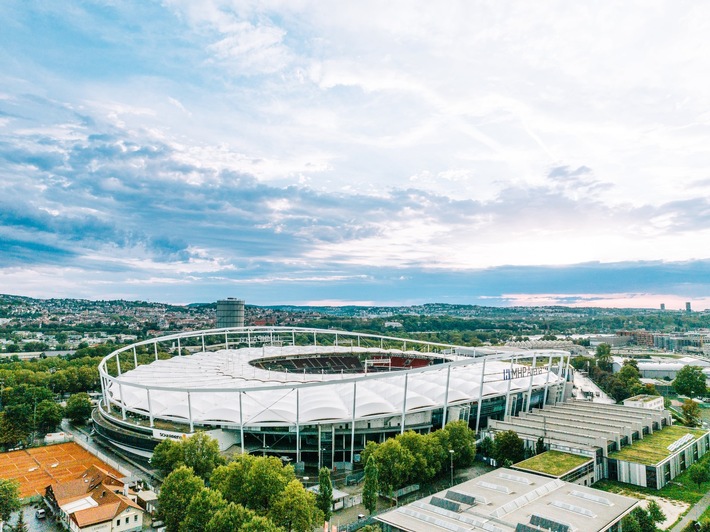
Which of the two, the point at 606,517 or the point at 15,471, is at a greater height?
the point at 606,517

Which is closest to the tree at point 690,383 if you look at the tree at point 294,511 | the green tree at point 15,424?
the tree at point 294,511

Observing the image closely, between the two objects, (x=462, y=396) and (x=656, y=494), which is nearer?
(x=656, y=494)

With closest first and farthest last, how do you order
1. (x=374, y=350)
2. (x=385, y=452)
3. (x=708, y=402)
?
1. (x=385, y=452)
2. (x=708, y=402)
3. (x=374, y=350)

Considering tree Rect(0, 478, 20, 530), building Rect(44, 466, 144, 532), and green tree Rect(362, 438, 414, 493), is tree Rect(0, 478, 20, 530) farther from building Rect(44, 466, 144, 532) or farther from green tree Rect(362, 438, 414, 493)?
green tree Rect(362, 438, 414, 493)

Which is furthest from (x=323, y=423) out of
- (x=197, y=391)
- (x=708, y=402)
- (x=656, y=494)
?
(x=708, y=402)

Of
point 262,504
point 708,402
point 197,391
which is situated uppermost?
point 197,391

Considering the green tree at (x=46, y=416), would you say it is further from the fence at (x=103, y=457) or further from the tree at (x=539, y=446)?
the tree at (x=539, y=446)

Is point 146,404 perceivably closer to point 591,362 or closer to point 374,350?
point 374,350

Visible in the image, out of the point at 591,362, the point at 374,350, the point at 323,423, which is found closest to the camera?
the point at 323,423

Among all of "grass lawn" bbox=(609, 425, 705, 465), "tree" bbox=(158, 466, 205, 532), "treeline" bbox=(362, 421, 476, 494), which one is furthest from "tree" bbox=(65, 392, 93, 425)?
"grass lawn" bbox=(609, 425, 705, 465)
